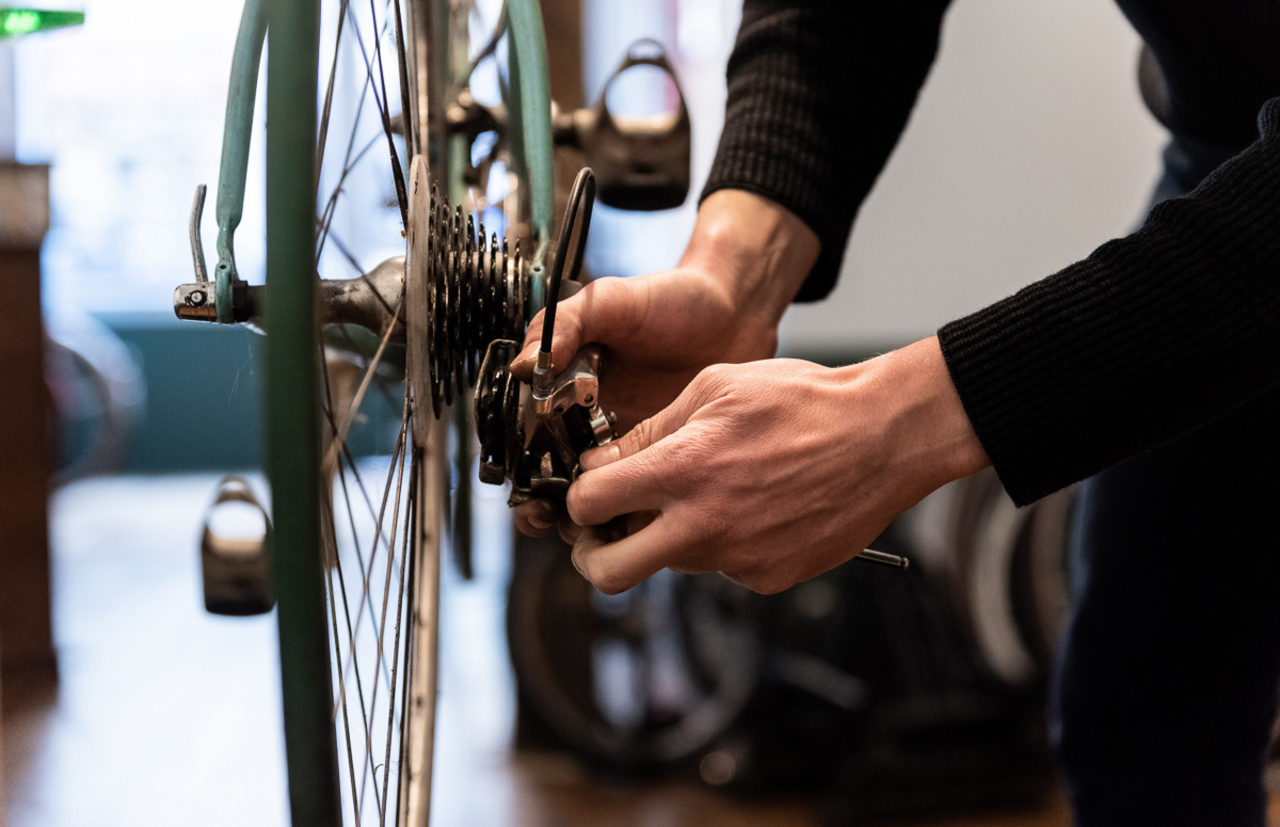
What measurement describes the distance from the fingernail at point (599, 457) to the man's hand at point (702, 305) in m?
0.10

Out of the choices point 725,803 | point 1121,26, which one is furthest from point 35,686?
point 1121,26

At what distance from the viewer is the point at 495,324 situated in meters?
0.58

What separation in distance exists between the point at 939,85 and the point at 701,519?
1.81 meters

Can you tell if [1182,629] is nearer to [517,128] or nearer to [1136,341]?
[1136,341]

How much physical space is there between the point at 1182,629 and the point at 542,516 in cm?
51

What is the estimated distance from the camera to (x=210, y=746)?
1.78 m

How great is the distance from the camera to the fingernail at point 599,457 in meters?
0.53

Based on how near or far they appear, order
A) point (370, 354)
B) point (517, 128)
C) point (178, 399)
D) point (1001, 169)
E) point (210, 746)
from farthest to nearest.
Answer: point (178, 399) → point (1001, 169) → point (210, 746) → point (517, 128) → point (370, 354)

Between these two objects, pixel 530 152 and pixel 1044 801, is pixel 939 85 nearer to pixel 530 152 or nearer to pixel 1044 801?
pixel 1044 801

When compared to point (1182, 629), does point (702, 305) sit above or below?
above

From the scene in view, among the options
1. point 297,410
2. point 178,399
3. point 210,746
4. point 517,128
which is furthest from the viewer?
point 178,399

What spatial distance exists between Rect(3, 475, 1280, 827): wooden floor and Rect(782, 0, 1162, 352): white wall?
3.38 feet

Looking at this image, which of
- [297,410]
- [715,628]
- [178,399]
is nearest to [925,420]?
[297,410]

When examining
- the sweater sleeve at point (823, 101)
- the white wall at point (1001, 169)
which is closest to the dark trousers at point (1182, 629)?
the sweater sleeve at point (823, 101)
